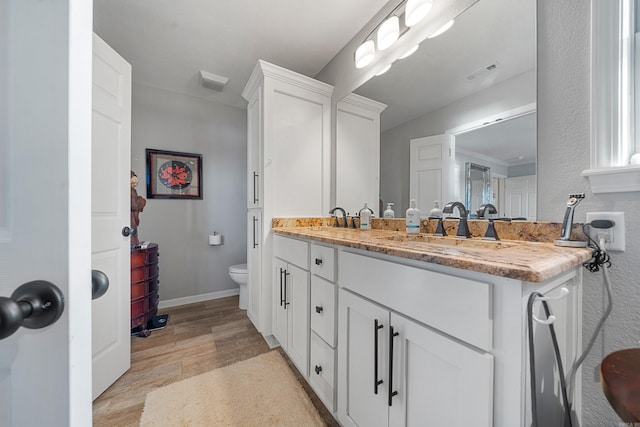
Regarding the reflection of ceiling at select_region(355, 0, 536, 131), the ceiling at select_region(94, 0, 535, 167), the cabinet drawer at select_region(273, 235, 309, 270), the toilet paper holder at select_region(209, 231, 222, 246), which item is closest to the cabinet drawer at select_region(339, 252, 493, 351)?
the cabinet drawer at select_region(273, 235, 309, 270)

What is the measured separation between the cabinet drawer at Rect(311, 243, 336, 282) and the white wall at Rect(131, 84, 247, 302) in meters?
2.04

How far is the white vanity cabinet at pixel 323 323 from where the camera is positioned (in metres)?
1.17

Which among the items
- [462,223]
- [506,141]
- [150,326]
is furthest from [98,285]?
[150,326]

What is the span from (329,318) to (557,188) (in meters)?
1.08

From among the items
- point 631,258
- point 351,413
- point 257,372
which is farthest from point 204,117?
point 631,258

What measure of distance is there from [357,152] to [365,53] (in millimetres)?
708

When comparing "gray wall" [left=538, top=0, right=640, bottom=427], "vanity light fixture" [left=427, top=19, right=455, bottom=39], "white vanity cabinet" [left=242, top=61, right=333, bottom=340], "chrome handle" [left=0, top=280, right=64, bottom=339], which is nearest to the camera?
"chrome handle" [left=0, top=280, right=64, bottom=339]

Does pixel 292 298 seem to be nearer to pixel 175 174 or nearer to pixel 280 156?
pixel 280 156

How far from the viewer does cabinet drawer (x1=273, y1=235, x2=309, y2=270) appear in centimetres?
144

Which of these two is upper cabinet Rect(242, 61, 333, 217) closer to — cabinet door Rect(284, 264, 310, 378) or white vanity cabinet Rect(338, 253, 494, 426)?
cabinet door Rect(284, 264, 310, 378)

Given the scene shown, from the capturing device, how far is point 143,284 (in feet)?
6.54

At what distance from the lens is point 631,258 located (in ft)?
2.56

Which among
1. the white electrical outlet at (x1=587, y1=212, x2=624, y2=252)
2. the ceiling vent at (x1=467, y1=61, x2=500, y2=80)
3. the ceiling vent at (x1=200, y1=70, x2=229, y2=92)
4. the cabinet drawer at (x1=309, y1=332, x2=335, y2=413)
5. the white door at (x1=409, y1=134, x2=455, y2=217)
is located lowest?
the cabinet drawer at (x1=309, y1=332, x2=335, y2=413)

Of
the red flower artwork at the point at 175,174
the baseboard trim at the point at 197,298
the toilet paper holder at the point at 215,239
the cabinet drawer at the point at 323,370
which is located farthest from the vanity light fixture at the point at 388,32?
the baseboard trim at the point at 197,298
